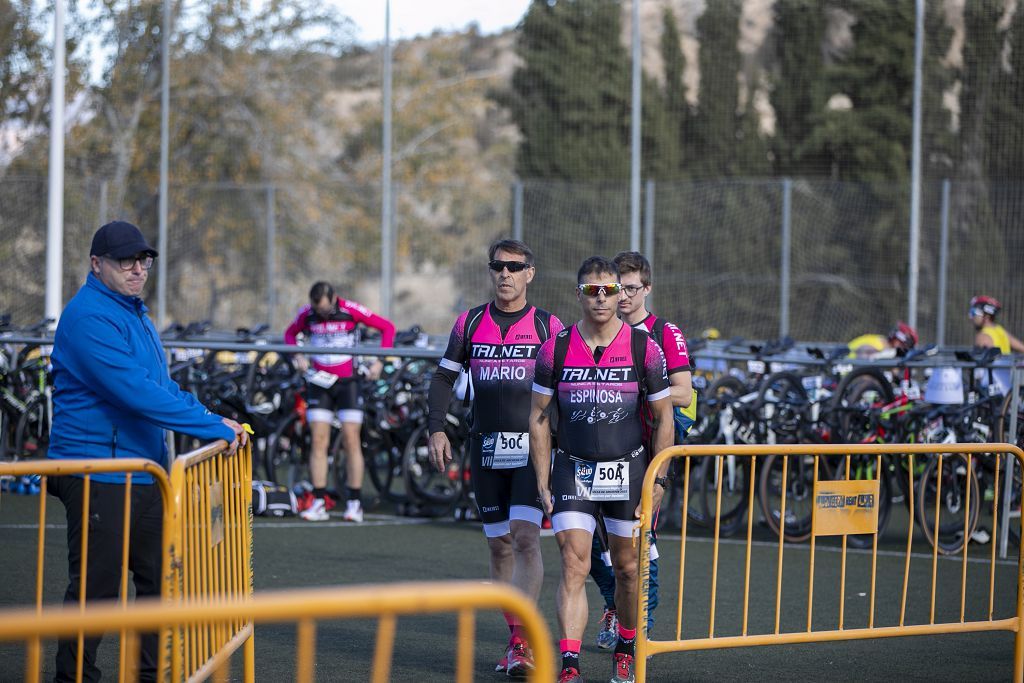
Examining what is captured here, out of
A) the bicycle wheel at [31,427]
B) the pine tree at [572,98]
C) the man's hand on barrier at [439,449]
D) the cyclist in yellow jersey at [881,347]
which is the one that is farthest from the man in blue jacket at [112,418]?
the pine tree at [572,98]

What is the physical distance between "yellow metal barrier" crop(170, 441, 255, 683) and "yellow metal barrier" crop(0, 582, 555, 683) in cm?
121

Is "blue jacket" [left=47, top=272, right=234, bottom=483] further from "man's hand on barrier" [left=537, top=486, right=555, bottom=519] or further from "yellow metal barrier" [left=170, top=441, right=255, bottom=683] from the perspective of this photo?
"man's hand on barrier" [left=537, top=486, right=555, bottom=519]

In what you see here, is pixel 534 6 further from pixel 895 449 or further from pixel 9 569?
pixel 895 449

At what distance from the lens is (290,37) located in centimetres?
3192

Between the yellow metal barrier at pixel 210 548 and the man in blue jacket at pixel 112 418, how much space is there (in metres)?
0.19

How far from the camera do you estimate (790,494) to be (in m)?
9.74

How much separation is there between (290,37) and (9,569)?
2504cm

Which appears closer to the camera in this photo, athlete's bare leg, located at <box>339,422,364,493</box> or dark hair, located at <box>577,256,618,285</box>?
dark hair, located at <box>577,256,618,285</box>

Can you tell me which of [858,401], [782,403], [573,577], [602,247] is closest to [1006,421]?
[858,401]

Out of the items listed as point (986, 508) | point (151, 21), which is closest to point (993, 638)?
point (986, 508)

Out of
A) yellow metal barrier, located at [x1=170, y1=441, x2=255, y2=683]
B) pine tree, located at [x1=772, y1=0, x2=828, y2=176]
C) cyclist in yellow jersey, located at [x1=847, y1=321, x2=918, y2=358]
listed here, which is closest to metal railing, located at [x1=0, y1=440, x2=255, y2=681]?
yellow metal barrier, located at [x1=170, y1=441, x2=255, y2=683]

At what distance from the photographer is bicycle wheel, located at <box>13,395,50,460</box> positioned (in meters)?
12.6

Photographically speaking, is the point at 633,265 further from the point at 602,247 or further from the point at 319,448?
the point at 602,247

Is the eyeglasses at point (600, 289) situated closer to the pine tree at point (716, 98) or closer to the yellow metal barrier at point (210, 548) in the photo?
the yellow metal barrier at point (210, 548)
